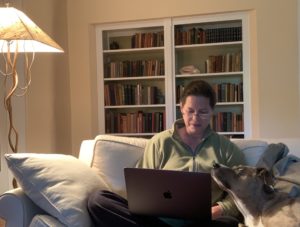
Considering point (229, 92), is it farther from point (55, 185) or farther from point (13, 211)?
point (13, 211)

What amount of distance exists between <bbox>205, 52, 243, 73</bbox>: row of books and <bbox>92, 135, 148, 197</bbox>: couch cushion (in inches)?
80.8

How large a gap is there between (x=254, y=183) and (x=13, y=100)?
2.22 metres

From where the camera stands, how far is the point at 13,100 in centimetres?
316

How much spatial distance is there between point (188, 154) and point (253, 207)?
1.62 feet

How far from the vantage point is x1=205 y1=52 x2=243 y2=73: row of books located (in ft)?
13.1

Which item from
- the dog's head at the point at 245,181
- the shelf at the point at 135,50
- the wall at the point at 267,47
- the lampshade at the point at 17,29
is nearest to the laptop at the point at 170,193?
the dog's head at the point at 245,181

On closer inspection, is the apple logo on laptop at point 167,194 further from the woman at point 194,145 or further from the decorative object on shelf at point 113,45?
the decorative object on shelf at point 113,45

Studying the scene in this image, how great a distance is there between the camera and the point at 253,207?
158 centimetres

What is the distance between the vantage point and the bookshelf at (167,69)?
3.93 metres

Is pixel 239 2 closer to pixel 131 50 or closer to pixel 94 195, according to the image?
pixel 131 50

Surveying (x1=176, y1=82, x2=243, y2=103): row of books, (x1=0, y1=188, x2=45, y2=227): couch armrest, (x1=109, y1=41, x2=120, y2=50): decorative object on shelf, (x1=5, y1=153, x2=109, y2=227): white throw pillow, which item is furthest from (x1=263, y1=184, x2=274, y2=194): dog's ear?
(x1=109, y1=41, x2=120, y2=50): decorative object on shelf

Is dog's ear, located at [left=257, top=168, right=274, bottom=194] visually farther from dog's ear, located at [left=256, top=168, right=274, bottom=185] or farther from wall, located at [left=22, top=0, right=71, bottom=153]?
wall, located at [left=22, top=0, right=71, bottom=153]

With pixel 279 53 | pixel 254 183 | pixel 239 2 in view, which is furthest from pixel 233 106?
pixel 254 183

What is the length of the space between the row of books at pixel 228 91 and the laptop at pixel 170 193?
251cm
